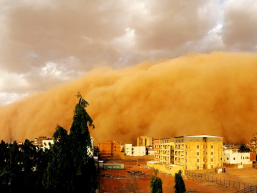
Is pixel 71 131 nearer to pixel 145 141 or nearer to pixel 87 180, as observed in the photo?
pixel 87 180

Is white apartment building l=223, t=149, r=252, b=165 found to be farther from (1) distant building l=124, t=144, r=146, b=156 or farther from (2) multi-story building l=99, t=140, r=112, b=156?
(2) multi-story building l=99, t=140, r=112, b=156

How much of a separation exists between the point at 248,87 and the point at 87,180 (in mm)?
42447

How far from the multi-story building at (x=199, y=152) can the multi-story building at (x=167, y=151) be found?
2125 millimetres

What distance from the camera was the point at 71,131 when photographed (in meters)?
6.45

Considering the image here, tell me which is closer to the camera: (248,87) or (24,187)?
(24,187)

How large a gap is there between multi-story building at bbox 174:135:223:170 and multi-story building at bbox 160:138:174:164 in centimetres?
212

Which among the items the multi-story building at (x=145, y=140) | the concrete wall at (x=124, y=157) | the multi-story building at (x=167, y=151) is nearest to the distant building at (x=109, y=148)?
the concrete wall at (x=124, y=157)

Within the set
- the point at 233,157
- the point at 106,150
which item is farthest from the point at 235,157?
the point at 106,150

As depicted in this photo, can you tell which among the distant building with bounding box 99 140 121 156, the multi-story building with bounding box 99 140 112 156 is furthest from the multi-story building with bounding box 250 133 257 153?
the multi-story building with bounding box 99 140 112 156

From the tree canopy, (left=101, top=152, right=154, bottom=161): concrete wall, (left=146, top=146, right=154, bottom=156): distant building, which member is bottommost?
(left=101, top=152, right=154, bottom=161): concrete wall

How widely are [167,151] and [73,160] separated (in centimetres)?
2644

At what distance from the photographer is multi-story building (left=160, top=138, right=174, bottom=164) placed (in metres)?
30.4

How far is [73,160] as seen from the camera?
20.9 ft

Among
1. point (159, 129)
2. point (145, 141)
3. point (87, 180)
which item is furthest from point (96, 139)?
point (87, 180)
